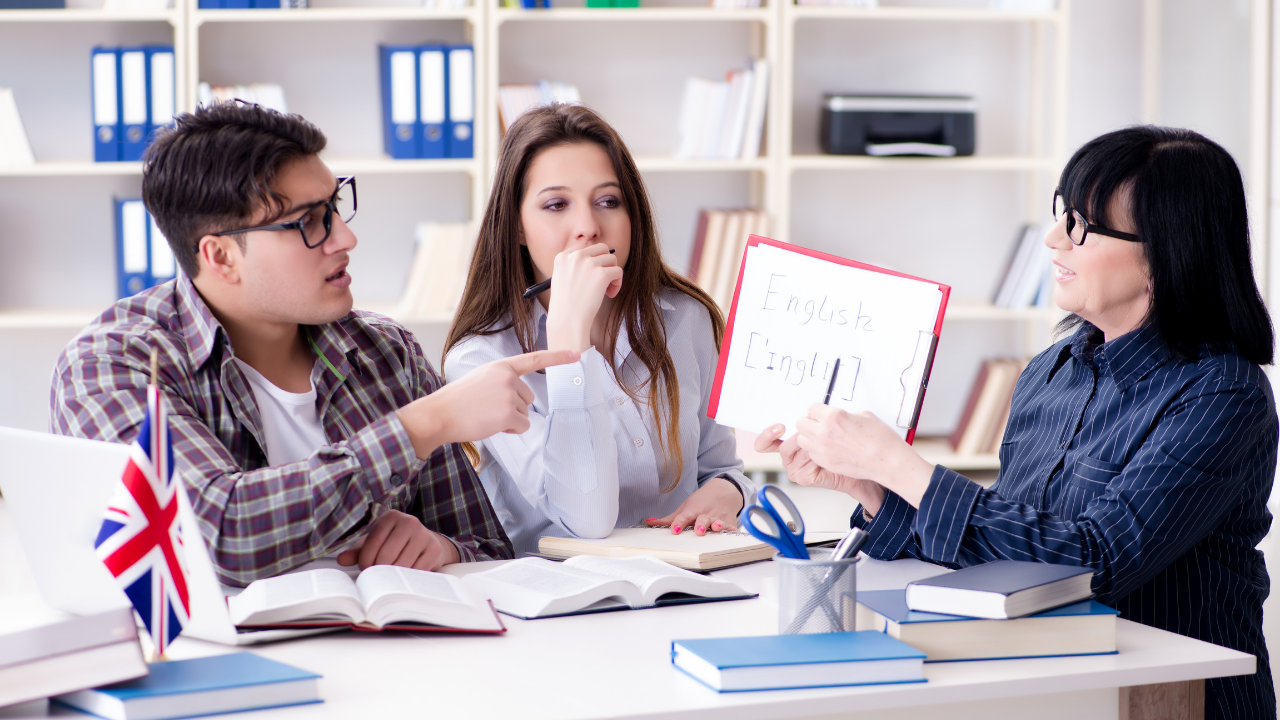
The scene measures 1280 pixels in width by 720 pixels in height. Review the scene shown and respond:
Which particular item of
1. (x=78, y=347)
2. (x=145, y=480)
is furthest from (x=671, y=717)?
(x=78, y=347)

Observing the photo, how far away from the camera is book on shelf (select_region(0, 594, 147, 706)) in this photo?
33.9 inches

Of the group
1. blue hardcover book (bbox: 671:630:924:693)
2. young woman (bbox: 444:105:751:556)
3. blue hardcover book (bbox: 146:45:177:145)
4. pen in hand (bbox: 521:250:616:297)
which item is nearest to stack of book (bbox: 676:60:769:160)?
blue hardcover book (bbox: 146:45:177:145)

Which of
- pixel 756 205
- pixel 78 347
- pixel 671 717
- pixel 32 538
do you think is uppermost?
pixel 756 205

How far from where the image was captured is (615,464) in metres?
1.67

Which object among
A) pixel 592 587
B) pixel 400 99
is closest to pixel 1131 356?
pixel 592 587

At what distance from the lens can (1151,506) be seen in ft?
4.13

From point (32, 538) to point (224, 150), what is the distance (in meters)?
0.62

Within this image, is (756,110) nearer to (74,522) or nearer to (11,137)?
(11,137)

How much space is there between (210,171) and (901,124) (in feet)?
8.63

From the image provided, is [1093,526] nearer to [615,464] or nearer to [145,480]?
[615,464]

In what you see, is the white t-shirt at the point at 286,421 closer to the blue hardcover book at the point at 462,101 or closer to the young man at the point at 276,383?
the young man at the point at 276,383

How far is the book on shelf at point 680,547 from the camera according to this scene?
1399 millimetres

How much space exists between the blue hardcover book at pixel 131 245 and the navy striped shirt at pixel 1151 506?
8.88 ft

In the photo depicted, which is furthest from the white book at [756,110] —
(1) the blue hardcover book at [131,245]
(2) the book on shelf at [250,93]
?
(1) the blue hardcover book at [131,245]
